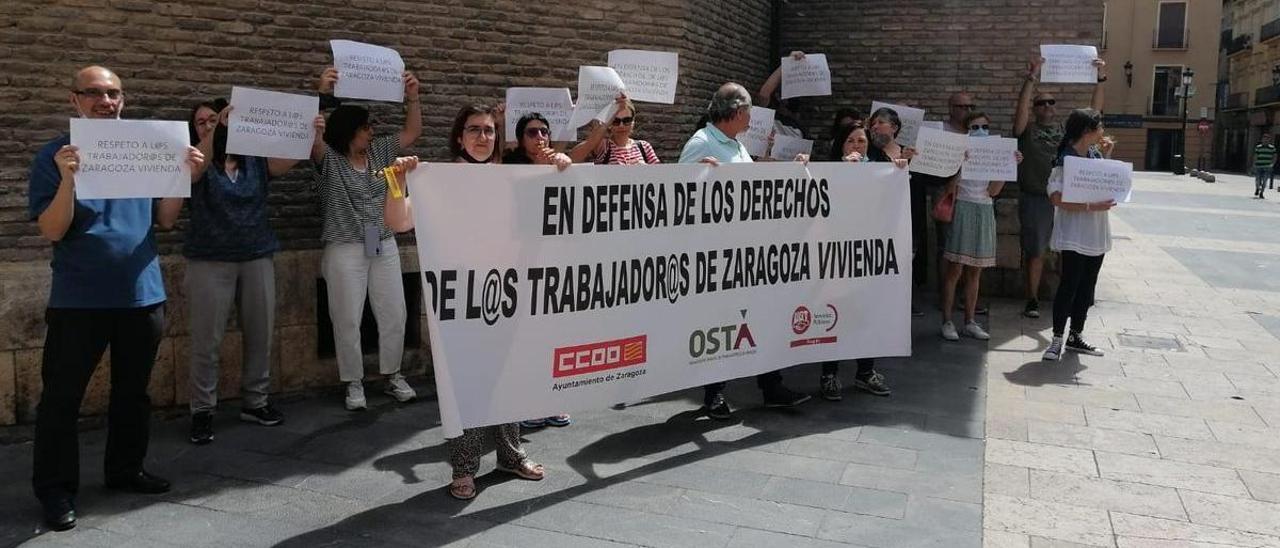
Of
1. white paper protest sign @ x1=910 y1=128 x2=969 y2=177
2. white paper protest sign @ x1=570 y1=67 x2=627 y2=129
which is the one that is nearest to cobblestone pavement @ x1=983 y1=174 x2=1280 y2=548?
white paper protest sign @ x1=910 y1=128 x2=969 y2=177

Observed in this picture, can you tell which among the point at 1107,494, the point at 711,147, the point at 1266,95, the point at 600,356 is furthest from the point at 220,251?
the point at 1266,95

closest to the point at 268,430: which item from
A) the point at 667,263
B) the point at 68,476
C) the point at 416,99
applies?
the point at 68,476

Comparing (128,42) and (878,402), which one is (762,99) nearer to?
(878,402)

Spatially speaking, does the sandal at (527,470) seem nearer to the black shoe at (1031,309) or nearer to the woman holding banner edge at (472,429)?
the woman holding banner edge at (472,429)

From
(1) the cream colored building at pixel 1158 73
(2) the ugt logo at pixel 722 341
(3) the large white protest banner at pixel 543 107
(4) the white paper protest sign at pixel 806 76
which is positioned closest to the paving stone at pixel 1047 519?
(2) the ugt logo at pixel 722 341

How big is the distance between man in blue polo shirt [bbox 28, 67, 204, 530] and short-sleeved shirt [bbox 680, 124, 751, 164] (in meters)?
2.60

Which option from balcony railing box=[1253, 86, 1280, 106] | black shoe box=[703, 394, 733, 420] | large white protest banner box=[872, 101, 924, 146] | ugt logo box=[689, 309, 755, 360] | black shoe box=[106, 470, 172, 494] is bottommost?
black shoe box=[106, 470, 172, 494]

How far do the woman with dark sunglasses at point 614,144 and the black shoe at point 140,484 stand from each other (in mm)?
2734

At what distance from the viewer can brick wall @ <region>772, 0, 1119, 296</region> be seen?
1066cm

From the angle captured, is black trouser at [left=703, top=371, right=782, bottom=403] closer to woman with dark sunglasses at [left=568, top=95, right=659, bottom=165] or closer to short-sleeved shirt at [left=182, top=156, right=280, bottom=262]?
woman with dark sunglasses at [left=568, top=95, right=659, bottom=165]

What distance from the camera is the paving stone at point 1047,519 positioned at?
14.4ft

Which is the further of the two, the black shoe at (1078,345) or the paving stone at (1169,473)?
the black shoe at (1078,345)

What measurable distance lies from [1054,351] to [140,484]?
6.22m

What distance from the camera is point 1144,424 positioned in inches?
242
